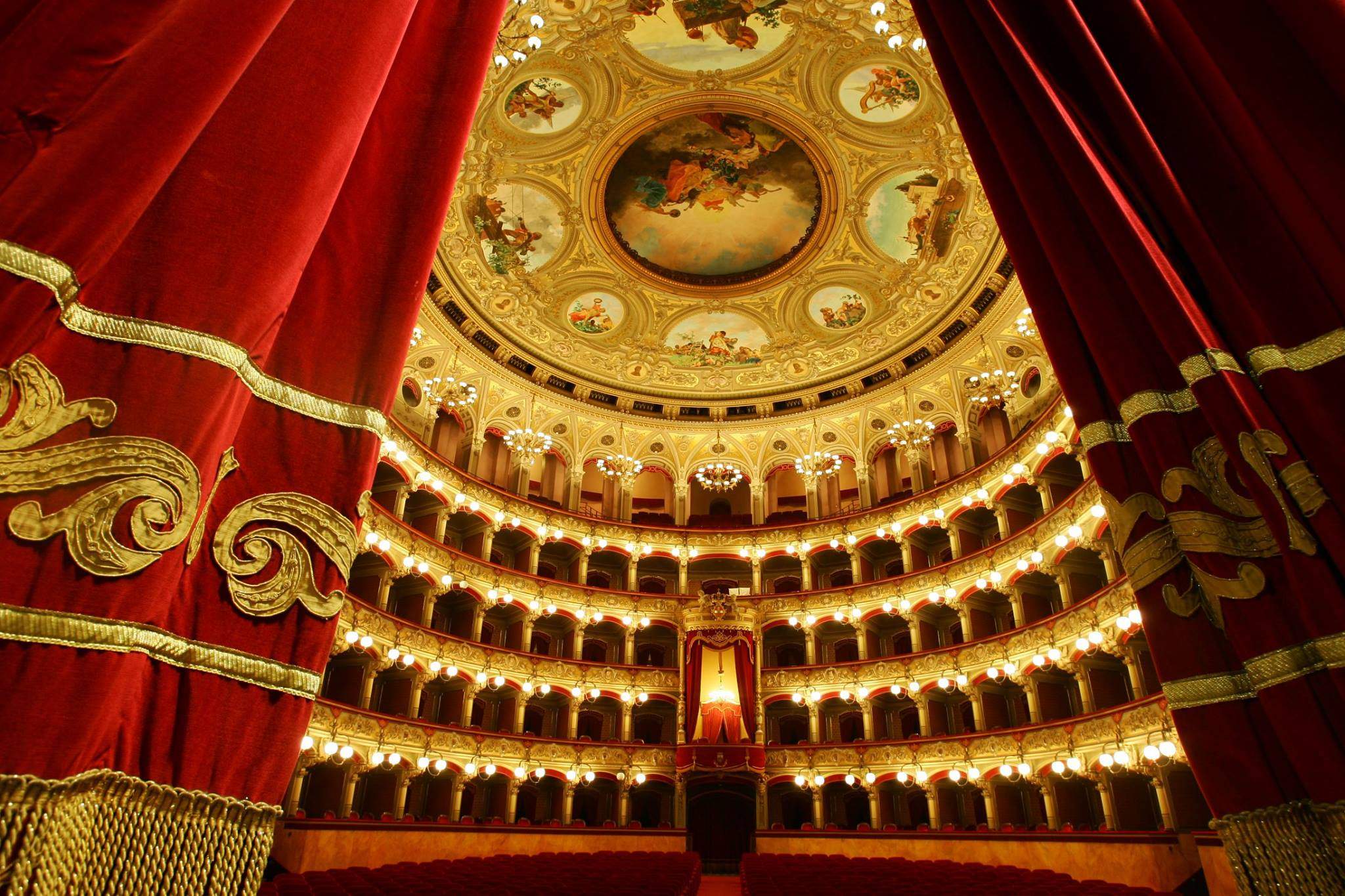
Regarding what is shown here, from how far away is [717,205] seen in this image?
23.2 metres

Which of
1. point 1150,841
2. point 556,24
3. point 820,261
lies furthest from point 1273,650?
point 820,261

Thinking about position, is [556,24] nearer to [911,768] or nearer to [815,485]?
[815,485]

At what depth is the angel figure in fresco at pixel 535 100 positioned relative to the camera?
64.2 feet

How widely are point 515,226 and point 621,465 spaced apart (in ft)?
32.1

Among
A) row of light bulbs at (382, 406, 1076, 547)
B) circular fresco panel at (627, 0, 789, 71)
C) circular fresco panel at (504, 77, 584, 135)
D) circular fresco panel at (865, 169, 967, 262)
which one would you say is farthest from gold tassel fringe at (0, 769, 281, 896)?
circular fresco panel at (865, 169, 967, 262)

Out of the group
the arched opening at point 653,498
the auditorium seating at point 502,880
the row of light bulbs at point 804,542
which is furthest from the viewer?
the arched opening at point 653,498

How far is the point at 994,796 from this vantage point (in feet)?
62.8

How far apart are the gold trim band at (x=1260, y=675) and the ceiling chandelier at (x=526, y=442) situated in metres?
23.7

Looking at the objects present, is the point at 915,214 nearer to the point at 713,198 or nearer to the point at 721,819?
the point at 713,198

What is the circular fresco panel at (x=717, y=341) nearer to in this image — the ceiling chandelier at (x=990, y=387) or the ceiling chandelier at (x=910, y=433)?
the ceiling chandelier at (x=910, y=433)

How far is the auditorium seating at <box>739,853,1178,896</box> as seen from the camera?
754cm

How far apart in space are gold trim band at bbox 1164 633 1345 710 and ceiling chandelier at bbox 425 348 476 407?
21.8 m

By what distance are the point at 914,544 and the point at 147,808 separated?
2592cm

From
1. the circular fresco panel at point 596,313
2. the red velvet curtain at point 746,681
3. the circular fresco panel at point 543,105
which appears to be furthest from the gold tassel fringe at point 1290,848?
the circular fresco panel at point 596,313
